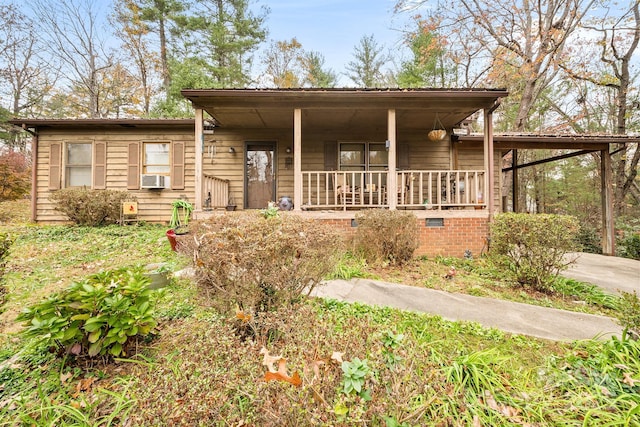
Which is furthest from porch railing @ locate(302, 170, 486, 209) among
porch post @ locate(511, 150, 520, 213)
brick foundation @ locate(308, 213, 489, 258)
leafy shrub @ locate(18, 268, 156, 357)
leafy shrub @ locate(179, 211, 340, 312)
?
leafy shrub @ locate(18, 268, 156, 357)

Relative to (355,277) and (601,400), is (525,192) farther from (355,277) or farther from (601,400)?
(601,400)

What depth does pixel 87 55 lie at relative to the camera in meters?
13.8

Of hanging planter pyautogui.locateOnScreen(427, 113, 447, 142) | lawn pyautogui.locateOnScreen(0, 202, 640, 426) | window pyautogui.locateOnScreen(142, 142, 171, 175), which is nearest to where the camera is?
lawn pyautogui.locateOnScreen(0, 202, 640, 426)

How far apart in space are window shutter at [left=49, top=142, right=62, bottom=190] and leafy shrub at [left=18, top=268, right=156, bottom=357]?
834 centimetres

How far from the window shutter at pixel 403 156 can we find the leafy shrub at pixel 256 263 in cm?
642

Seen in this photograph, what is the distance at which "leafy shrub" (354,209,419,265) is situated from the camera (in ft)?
15.4

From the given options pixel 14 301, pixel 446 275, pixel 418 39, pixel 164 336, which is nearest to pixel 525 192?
pixel 418 39

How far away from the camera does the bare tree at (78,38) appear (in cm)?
1268

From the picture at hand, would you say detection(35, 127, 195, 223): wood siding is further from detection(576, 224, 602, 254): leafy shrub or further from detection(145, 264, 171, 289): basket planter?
detection(576, 224, 602, 254): leafy shrub

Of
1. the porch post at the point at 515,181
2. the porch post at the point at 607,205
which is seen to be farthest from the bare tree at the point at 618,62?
the porch post at the point at 515,181

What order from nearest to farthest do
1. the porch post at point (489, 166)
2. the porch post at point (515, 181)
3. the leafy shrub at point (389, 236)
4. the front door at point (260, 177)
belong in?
the leafy shrub at point (389, 236) → the porch post at point (489, 166) → the front door at point (260, 177) → the porch post at point (515, 181)

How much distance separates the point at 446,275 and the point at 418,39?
12982 mm

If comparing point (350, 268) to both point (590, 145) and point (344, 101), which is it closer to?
point (344, 101)

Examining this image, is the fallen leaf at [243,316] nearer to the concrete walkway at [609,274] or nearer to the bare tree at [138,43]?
the concrete walkway at [609,274]
